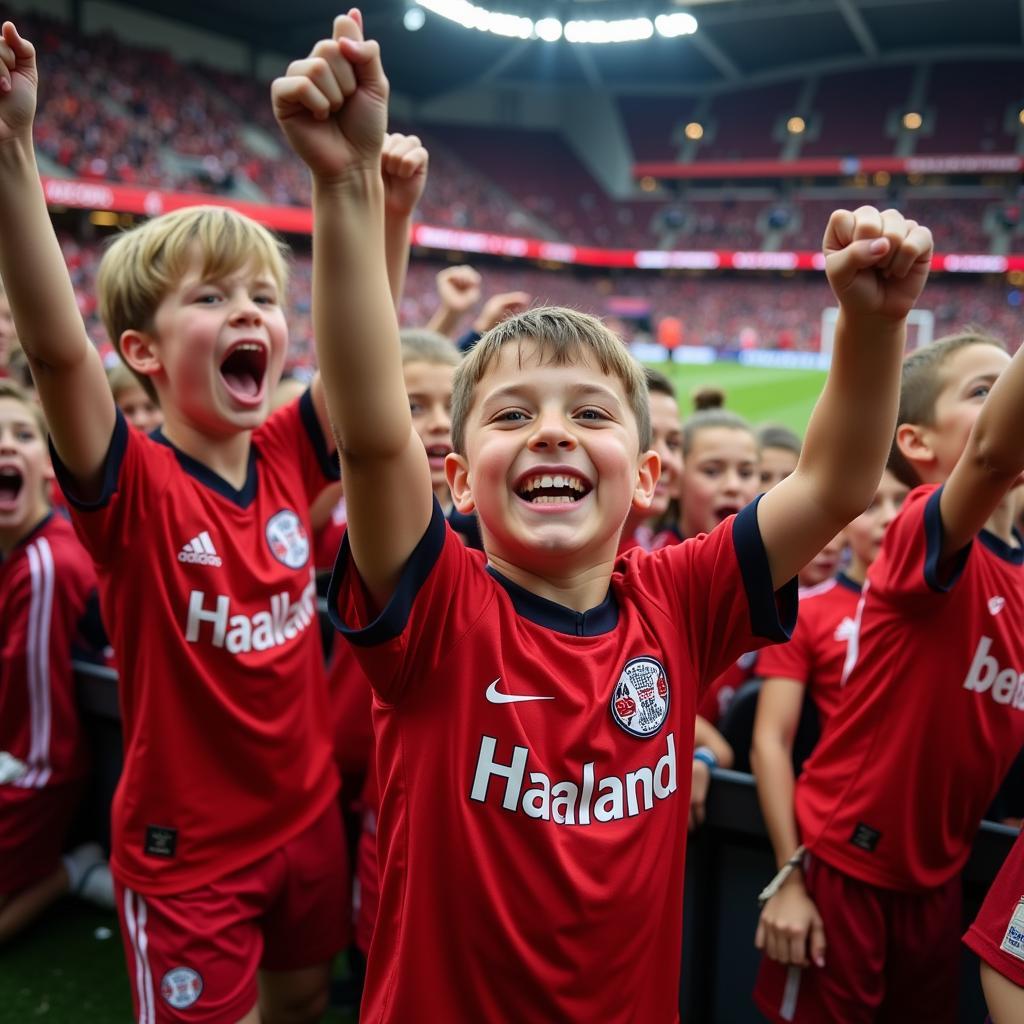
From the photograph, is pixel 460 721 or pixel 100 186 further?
pixel 100 186

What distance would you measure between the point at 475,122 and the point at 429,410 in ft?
154

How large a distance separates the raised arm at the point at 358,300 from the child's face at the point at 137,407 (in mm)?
2827

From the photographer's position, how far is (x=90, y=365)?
1.70m

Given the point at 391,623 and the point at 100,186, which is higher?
the point at 100,186

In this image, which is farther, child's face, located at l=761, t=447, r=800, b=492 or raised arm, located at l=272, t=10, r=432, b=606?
child's face, located at l=761, t=447, r=800, b=492

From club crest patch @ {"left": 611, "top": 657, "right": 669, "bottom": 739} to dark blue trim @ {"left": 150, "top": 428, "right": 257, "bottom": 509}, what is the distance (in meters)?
1.13

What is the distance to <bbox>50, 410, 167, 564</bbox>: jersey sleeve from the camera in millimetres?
1816

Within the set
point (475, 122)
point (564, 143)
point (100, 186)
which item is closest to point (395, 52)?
point (475, 122)

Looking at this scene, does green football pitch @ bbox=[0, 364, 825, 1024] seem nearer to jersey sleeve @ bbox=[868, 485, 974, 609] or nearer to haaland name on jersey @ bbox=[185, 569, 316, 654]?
haaland name on jersey @ bbox=[185, 569, 316, 654]

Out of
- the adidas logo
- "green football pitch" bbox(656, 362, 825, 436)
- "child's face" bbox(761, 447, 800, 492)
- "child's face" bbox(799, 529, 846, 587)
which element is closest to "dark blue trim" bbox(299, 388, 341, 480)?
the adidas logo

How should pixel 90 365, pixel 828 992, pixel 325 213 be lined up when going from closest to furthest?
1. pixel 325 213
2. pixel 90 365
3. pixel 828 992

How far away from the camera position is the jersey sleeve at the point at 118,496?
1816mm

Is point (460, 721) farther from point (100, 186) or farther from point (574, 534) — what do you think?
point (100, 186)

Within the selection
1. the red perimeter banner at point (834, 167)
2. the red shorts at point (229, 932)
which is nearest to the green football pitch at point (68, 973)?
the red shorts at point (229, 932)
